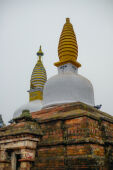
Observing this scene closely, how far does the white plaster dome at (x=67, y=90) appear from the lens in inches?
526

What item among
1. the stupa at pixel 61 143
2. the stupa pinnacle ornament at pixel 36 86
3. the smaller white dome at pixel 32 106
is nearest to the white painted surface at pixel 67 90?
the stupa at pixel 61 143

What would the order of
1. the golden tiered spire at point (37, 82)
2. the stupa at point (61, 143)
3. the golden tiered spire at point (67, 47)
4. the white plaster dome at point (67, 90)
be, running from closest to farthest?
the stupa at point (61, 143), the white plaster dome at point (67, 90), the golden tiered spire at point (67, 47), the golden tiered spire at point (37, 82)

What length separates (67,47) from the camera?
16.8m

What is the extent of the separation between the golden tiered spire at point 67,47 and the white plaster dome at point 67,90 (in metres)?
2.10

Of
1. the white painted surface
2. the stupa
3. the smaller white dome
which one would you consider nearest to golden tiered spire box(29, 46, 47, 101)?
the smaller white dome

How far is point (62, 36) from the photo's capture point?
17.7 meters

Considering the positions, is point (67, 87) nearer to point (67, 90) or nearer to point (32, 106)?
point (67, 90)

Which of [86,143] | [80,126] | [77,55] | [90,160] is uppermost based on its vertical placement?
[77,55]

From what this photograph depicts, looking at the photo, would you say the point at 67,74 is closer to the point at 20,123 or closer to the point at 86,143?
the point at 20,123

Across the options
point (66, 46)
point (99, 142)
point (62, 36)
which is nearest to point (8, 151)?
point (99, 142)

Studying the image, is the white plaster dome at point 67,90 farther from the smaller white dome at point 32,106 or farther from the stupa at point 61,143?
the smaller white dome at point 32,106

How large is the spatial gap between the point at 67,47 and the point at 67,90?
4.95m

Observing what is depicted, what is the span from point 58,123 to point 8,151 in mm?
2735

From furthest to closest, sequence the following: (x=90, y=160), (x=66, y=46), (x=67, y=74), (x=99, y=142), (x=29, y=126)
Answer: (x=66, y=46), (x=67, y=74), (x=29, y=126), (x=99, y=142), (x=90, y=160)
